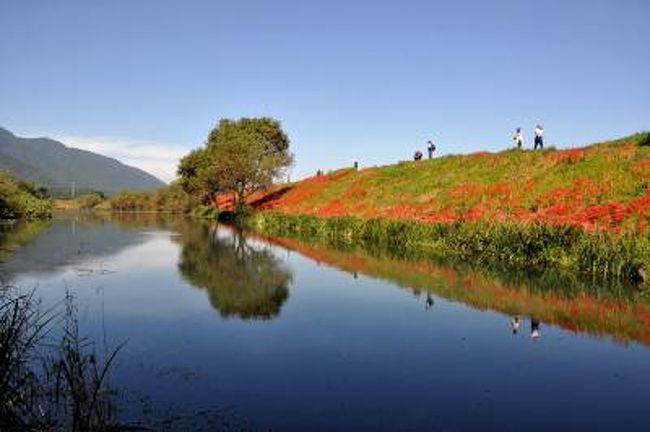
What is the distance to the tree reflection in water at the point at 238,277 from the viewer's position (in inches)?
748

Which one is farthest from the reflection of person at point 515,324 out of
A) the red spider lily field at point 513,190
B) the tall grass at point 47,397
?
the red spider lily field at point 513,190

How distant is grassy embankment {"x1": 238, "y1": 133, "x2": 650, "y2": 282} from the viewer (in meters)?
27.6

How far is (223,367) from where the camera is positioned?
12.1 m

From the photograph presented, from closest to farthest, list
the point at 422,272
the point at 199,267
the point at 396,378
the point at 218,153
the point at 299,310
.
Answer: the point at 396,378
the point at 299,310
the point at 422,272
the point at 199,267
the point at 218,153

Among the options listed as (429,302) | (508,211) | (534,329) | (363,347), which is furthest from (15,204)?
(534,329)

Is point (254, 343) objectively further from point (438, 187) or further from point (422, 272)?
point (438, 187)

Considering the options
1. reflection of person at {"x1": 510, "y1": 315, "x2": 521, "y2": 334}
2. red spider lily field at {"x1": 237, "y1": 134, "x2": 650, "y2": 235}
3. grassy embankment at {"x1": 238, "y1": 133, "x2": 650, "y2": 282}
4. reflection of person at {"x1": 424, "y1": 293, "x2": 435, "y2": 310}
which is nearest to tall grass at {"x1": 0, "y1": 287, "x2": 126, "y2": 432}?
reflection of person at {"x1": 510, "y1": 315, "x2": 521, "y2": 334}

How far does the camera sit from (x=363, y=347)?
46.8 ft

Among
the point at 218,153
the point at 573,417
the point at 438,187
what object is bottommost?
the point at 573,417

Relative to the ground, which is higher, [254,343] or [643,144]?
[643,144]

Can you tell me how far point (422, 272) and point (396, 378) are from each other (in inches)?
600

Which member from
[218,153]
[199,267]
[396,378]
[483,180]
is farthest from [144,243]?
[218,153]

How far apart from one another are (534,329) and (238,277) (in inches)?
499

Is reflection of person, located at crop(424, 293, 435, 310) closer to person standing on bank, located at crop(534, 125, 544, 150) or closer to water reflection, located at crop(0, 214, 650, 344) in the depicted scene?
water reflection, located at crop(0, 214, 650, 344)
